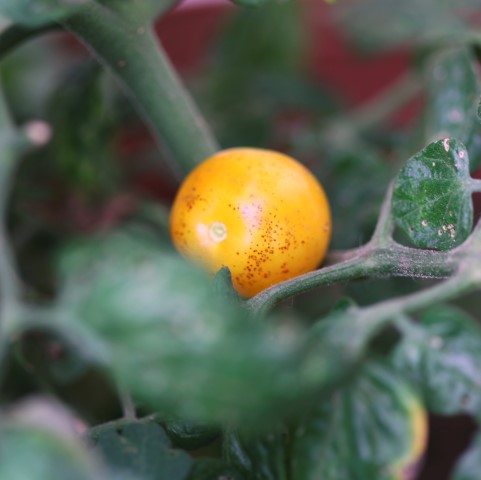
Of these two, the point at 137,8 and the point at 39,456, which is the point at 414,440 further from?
the point at 137,8

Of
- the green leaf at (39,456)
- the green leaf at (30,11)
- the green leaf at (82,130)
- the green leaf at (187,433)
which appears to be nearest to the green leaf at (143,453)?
the green leaf at (187,433)

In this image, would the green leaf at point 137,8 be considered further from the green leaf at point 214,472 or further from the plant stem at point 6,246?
the green leaf at point 214,472

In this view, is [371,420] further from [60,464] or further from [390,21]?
[390,21]

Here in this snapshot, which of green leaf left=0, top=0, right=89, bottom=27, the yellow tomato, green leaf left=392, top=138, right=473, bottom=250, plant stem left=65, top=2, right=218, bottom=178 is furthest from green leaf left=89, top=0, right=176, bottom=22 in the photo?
the yellow tomato

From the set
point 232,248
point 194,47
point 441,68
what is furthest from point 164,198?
point 232,248

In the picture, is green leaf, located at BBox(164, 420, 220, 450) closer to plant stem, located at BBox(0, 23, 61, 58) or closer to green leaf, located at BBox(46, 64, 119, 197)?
plant stem, located at BBox(0, 23, 61, 58)
